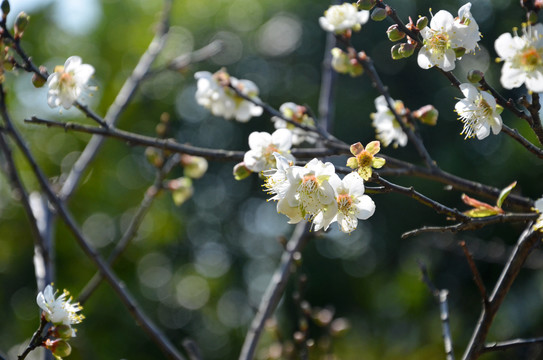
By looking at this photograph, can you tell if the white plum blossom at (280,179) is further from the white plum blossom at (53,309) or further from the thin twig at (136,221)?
the thin twig at (136,221)

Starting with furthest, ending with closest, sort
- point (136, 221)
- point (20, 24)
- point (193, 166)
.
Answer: point (193, 166)
point (136, 221)
point (20, 24)

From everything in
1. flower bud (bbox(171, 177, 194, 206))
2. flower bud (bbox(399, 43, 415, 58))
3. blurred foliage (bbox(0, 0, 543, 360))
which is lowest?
blurred foliage (bbox(0, 0, 543, 360))

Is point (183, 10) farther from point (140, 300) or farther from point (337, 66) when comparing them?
point (337, 66)

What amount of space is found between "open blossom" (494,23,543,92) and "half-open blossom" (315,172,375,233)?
29 cm

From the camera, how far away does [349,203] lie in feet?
2.78

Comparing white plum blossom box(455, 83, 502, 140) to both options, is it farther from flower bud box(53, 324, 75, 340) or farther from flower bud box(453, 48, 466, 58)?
flower bud box(53, 324, 75, 340)

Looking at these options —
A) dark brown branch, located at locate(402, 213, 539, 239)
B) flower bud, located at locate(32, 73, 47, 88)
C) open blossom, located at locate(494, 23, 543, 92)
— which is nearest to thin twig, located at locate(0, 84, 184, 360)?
flower bud, located at locate(32, 73, 47, 88)

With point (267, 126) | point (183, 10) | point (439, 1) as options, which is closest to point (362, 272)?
point (267, 126)

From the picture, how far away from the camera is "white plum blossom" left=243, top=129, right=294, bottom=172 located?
3.33ft

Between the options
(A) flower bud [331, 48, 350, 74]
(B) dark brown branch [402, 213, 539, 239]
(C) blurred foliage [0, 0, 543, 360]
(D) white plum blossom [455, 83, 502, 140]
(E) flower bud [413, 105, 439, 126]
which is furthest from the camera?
(C) blurred foliage [0, 0, 543, 360]

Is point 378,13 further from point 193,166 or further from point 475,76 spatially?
point 193,166

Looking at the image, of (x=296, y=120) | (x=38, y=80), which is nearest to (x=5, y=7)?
(x=38, y=80)

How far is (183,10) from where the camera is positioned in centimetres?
957

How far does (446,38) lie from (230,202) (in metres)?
7.57
